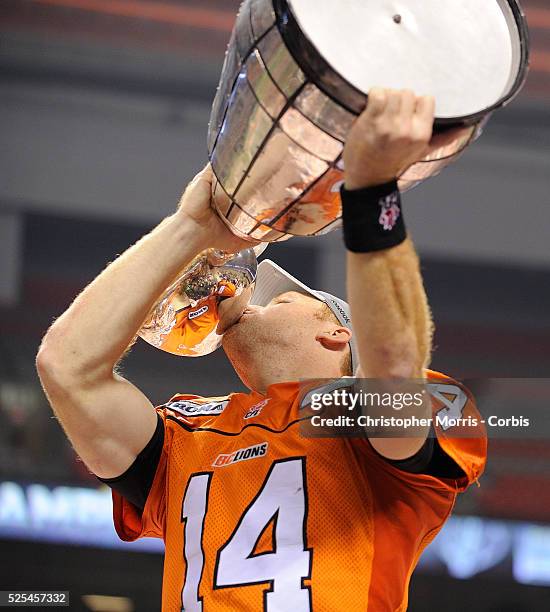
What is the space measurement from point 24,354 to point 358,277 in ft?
9.51

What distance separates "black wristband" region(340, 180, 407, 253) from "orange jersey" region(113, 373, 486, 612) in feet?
0.91

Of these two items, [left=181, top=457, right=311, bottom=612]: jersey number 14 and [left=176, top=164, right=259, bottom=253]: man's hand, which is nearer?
[left=181, top=457, right=311, bottom=612]: jersey number 14

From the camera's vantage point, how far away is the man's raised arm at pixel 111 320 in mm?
1216

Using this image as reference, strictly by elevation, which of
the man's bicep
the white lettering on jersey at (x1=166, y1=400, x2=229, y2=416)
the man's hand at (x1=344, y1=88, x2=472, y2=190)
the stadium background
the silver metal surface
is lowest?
the man's bicep

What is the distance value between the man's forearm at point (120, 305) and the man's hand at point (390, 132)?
0.37 metres

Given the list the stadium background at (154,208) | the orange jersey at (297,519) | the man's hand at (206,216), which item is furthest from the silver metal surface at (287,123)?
the stadium background at (154,208)

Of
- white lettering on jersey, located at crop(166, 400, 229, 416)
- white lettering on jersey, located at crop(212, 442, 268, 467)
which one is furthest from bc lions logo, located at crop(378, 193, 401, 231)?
white lettering on jersey, located at crop(166, 400, 229, 416)

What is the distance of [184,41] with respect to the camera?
405 centimetres

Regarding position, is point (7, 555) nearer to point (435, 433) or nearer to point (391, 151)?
point (435, 433)

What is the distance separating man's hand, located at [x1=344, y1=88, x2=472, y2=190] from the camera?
2.84 feet

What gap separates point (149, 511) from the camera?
51.5 inches

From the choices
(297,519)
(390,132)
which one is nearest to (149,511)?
(297,519)

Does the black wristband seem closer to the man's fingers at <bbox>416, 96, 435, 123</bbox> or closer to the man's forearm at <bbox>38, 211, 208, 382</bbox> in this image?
the man's fingers at <bbox>416, 96, 435, 123</bbox>

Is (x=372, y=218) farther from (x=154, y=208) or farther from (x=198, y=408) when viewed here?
(x=154, y=208)
